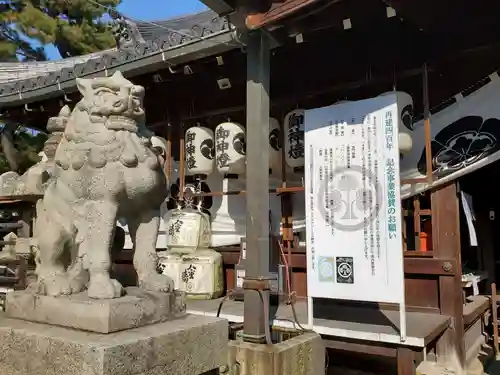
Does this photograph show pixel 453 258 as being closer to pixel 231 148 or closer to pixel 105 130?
pixel 231 148

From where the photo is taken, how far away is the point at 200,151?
7766 mm

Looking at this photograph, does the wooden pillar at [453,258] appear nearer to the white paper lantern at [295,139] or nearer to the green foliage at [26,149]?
the white paper lantern at [295,139]

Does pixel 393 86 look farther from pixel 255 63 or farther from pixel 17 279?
pixel 17 279

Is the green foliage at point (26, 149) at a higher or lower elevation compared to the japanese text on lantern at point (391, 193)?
higher

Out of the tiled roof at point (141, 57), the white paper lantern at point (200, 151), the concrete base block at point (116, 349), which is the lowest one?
the concrete base block at point (116, 349)

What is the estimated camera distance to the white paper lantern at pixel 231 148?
732 cm

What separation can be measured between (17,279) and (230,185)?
3.61 metres

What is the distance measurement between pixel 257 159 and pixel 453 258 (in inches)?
102

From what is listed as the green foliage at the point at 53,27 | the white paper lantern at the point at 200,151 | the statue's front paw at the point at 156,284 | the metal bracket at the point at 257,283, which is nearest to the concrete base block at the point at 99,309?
the statue's front paw at the point at 156,284

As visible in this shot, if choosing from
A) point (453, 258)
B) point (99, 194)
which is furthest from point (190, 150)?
point (99, 194)

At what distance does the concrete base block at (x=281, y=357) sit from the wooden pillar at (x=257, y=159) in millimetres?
700

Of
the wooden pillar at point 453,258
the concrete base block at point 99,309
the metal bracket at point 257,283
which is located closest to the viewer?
the concrete base block at point 99,309

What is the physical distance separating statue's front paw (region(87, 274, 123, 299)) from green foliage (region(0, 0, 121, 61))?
41.1 ft

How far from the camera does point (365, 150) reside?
4934 millimetres
